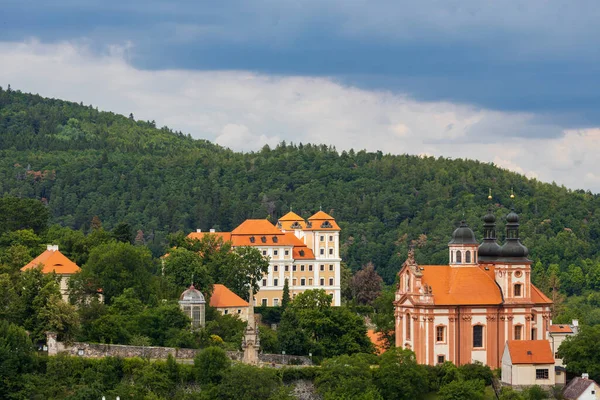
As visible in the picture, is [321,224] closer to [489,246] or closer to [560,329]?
[489,246]

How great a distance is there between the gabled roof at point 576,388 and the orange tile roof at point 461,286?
7.19m

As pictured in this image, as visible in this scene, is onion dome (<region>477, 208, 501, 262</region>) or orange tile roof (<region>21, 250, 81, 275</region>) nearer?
onion dome (<region>477, 208, 501, 262</region>)

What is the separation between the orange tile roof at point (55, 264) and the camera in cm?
8894

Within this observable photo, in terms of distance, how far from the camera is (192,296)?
86.8 meters

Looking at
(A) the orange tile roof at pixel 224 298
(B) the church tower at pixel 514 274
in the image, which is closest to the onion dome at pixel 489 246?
(B) the church tower at pixel 514 274

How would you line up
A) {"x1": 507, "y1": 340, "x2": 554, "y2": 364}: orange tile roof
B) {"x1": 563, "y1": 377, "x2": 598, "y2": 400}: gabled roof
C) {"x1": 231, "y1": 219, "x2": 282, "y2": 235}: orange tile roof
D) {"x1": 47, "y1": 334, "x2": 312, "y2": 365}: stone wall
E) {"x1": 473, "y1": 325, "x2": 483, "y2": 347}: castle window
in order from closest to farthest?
{"x1": 47, "y1": 334, "x2": 312, "y2": 365}: stone wall < {"x1": 563, "y1": 377, "x2": 598, "y2": 400}: gabled roof < {"x1": 507, "y1": 340, "x2": 554, "y2": 364}: orange tile roof < {"x1": 473, "y1": 325, "x2": 483, "y2": 347}: castle window < {"x1": 231, "y1": 219, "x2": 282, "y2": 235}: orange tile roof

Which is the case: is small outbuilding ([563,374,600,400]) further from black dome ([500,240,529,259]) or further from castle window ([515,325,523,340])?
black dome ([500,240,529,259])

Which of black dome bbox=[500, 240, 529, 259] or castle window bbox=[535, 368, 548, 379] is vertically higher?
black dome bbox=[500, 240, 529, 259]

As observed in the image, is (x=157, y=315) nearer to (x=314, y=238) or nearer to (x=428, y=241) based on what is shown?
(x=314, y=238)

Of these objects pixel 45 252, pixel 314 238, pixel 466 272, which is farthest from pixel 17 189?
pixel 466 272

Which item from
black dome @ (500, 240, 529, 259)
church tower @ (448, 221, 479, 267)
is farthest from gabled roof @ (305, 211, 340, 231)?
black dome @ (500, 240, 529, 259)

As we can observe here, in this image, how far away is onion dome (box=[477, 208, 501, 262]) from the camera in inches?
3442

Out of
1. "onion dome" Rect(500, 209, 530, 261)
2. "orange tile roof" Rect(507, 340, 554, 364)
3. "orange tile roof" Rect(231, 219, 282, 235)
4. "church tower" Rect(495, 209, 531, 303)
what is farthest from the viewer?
"orange tile roof" Rect(231, 219, 282, 235)

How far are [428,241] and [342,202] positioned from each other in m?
19.0
